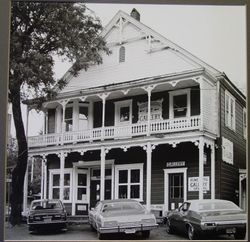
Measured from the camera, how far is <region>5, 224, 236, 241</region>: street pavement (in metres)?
6.55

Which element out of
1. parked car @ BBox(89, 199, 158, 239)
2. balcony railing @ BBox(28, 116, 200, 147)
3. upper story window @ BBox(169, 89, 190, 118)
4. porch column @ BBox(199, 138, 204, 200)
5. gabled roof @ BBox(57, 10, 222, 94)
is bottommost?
parked car @ BBox(89, 199, 158, 239)

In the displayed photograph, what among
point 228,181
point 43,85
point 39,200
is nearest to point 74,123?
point 43,85

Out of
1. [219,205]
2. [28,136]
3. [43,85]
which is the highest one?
[43,85]

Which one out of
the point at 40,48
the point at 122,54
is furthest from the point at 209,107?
the point at 40,48

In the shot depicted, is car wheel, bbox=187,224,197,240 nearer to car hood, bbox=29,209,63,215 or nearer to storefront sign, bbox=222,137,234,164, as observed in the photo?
storefront sign, bbox=222,137,234,164

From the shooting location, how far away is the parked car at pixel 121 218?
6625 mm

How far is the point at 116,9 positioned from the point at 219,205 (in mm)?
2824

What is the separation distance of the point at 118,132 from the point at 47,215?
1.42 meters

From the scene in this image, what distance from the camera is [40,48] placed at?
22.7 ft

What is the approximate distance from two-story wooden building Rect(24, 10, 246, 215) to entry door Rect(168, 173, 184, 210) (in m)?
0.01

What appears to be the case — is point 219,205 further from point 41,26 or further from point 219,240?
point 41,26

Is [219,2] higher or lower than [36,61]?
higher

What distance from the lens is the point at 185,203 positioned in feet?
22.3

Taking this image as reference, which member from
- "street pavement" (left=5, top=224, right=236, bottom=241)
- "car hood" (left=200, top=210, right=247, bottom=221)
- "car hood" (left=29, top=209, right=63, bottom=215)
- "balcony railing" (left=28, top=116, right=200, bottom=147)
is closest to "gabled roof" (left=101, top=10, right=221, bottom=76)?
"balcony railing" (left=28, top=116, right=200, bottom=147)
